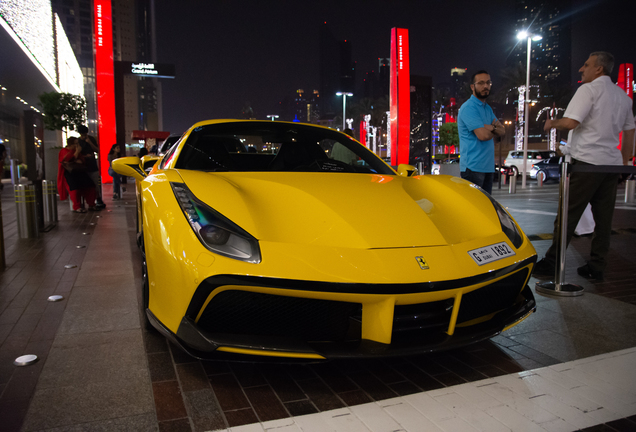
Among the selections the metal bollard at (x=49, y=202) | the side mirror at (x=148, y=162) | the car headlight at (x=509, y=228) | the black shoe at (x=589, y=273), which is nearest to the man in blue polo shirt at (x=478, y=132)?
the black shoe at (x=589, y=273)

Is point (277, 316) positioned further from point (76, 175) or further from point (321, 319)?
point (76, 175)

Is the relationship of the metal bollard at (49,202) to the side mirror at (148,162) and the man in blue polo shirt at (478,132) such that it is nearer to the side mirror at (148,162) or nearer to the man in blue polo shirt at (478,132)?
the side mirror at (148,162)

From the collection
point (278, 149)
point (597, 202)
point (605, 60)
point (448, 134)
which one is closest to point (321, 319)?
point (278, 149)

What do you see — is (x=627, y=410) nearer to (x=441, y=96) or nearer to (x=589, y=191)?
(x=589, y=191)

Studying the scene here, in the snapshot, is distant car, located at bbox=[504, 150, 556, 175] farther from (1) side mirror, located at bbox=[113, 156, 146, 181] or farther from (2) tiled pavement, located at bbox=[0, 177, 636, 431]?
(1) side mirror, located at bbox=[113, 156, 146, 181]

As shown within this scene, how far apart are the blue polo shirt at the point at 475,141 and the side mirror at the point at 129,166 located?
9.45ft

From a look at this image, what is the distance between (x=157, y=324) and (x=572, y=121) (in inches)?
136

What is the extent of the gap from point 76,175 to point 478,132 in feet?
25.7

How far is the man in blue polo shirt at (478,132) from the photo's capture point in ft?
13.3

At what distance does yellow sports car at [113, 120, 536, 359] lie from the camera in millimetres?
1720

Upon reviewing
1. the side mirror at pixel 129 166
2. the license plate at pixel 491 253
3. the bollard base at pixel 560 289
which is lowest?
the bollard base at pixel 560 289

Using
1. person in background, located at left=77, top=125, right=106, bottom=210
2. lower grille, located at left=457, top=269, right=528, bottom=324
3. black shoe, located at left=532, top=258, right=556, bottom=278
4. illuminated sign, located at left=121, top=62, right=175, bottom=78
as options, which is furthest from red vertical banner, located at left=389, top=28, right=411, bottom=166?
lower grille, located at left=457, top=269, right=528, bottom=324

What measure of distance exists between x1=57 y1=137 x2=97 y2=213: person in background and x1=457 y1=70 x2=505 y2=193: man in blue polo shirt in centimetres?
744

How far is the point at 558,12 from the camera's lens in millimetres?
141500
